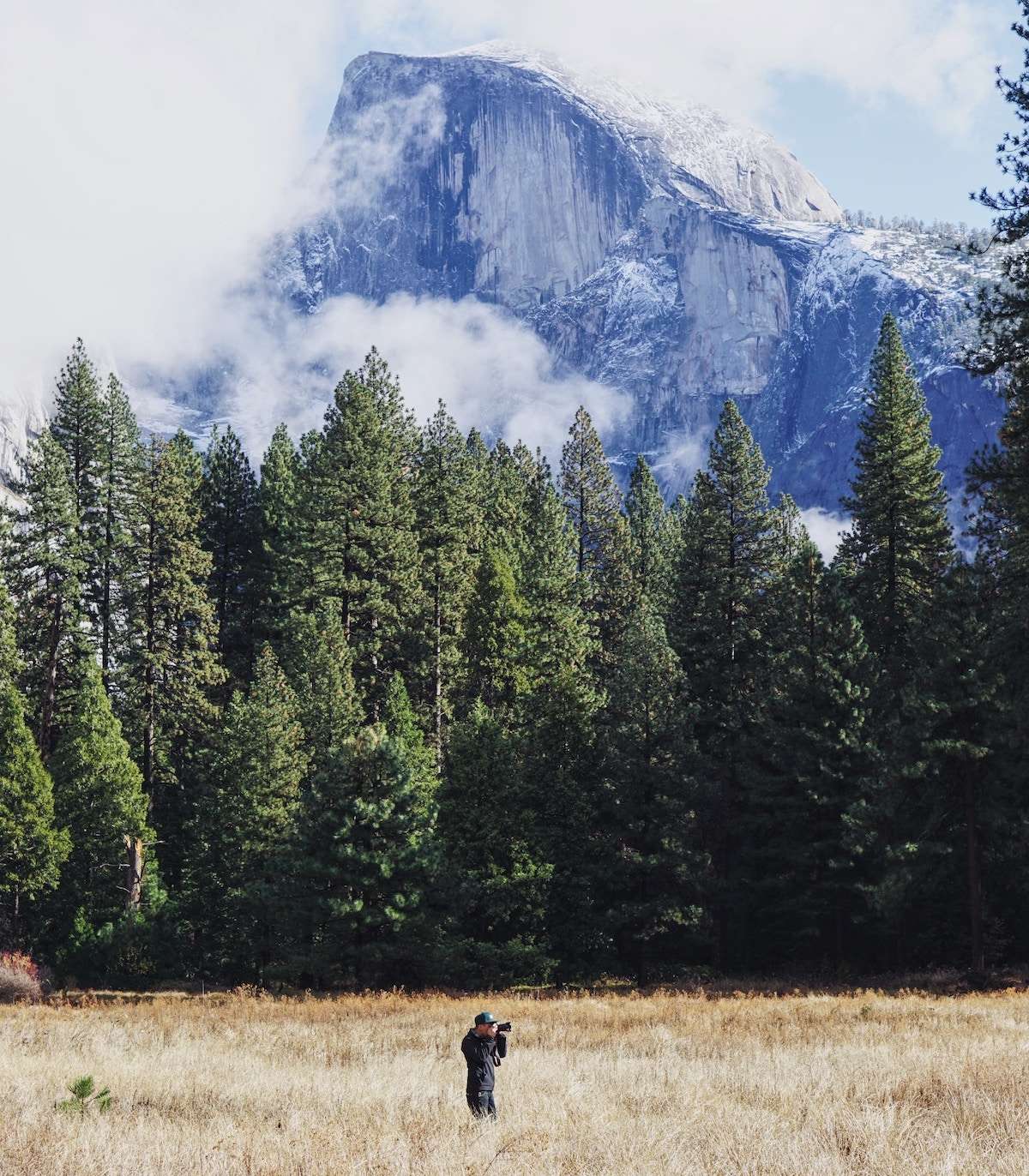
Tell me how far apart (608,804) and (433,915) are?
721 cm

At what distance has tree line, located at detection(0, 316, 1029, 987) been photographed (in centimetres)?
3528

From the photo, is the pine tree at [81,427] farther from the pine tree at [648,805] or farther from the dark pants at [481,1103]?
the dark pants at [481,1103]

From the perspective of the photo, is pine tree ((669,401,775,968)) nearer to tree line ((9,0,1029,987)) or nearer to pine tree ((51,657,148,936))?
tree line ((9,0,1029,987))

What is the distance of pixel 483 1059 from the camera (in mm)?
11625

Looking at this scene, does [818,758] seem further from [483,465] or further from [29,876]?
[483,465]

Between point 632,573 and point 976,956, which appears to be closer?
point 976,956

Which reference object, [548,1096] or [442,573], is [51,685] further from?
[548,1096]

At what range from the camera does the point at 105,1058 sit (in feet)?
54.6

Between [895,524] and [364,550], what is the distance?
2195 cm

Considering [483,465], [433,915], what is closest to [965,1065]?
[433,915]

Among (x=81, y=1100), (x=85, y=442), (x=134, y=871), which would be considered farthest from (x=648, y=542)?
(x=81, y=1100)

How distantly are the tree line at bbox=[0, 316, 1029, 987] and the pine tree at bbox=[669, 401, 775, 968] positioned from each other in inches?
5.1

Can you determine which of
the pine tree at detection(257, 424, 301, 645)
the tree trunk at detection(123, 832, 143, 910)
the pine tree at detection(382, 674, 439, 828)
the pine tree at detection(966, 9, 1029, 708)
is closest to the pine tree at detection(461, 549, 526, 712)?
A: the pine tree at detection(382, 674, 439, 828)

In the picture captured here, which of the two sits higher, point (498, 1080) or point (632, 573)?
point (632, 573)
